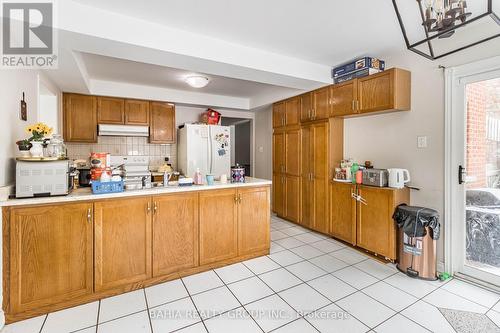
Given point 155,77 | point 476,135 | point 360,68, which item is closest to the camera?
point 476,135

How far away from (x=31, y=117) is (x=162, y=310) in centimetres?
236

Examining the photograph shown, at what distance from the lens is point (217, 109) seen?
5.52 meters

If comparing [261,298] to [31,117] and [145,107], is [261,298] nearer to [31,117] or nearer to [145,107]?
[31,117]

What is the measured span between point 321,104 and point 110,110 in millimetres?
3555

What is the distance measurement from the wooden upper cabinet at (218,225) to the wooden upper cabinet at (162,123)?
99.0 inches

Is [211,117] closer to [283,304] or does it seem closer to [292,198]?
[292,198]

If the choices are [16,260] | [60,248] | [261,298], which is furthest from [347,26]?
[16,260]

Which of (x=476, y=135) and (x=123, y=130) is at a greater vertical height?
(x=123, y=130)

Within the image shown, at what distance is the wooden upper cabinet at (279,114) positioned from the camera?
4.57 metres

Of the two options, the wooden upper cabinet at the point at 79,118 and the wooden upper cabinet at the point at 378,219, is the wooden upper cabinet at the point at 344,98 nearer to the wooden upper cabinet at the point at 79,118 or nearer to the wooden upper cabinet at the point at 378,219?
the wooden upper cabinet at the point at 378,219

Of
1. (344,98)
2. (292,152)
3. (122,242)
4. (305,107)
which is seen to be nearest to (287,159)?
(292,152)

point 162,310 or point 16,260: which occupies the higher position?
point 16,260

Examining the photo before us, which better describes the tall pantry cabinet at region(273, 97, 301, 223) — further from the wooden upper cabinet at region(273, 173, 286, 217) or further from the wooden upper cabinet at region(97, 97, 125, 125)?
the wooden upper cabinet at region(97, 97, 125, 125)

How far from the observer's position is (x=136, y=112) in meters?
4.49
